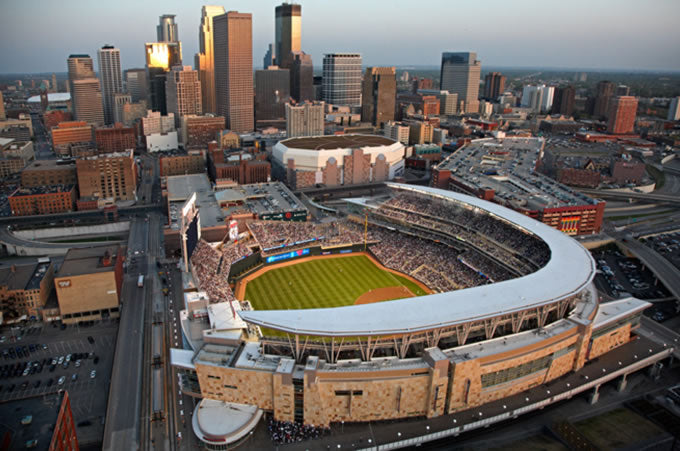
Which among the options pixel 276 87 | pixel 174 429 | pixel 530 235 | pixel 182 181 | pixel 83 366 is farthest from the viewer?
pixel 276 87

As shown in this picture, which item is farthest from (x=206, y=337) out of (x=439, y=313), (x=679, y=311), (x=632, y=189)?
(x=632, y=189)

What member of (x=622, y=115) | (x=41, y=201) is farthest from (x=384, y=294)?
(x=622, y=115)

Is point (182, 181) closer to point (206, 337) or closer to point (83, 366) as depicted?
point (83, 366)

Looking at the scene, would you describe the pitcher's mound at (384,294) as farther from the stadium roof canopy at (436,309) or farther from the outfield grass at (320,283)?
the stadium roof canopy at (436,309)

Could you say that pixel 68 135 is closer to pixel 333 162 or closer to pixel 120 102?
pixel 120 102

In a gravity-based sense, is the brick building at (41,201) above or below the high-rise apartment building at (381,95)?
below

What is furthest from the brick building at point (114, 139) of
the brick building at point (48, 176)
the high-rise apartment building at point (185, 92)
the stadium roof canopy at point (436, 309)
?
the stadium roof canopy at point (436, 309)
